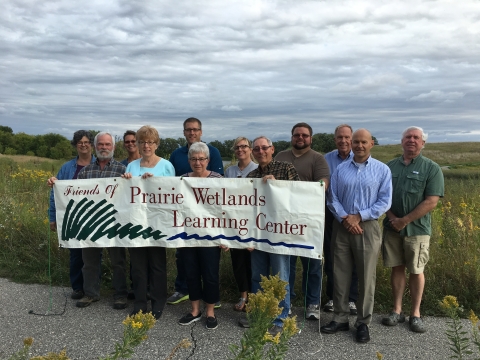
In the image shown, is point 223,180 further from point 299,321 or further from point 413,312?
point 413,312

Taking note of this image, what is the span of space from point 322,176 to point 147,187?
221 centimetres

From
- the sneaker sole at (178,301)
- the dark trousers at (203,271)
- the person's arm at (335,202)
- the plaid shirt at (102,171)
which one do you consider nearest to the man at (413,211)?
the person's arm at (335,202)

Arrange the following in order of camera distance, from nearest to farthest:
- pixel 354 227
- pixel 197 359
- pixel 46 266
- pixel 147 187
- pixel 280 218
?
1. pixel 197 359
2. pixel 354 227
3. pixel 280 218
4. pixel 147 187
5. pixel 46 266

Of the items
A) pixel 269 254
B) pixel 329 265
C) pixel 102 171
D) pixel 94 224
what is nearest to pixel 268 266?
pixel 269 254

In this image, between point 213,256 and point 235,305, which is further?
point 235,305

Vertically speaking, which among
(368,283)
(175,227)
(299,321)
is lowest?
(299,321)

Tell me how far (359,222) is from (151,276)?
2.64 metres

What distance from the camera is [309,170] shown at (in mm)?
5242

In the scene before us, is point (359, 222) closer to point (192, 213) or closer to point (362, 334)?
point (362, 334)

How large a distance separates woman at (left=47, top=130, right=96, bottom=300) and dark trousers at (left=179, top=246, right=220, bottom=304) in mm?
1770

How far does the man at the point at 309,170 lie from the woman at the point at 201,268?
101 cm

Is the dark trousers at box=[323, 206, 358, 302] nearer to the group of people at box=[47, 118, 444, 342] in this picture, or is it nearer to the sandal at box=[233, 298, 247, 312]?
the group of people at box=[47, 118, 444, 342]

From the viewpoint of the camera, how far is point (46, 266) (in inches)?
267

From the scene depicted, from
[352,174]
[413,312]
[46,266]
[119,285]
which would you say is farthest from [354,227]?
[46,266]
